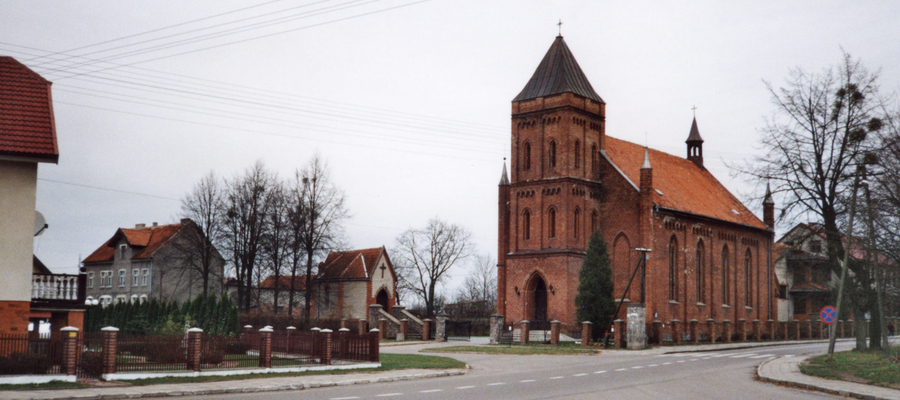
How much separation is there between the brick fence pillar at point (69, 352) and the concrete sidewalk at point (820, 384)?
59.1 feet

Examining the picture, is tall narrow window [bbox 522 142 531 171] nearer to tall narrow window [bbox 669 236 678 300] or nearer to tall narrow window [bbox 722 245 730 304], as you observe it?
tall narrow window [bbox 669 236 678 300]

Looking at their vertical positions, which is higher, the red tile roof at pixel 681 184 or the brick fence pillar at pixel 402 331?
the red tile roof at pixel 681 184

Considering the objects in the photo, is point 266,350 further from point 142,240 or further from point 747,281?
point 747,281

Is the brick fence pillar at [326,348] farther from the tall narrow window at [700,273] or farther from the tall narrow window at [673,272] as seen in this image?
the tall narrow window at [700,273]

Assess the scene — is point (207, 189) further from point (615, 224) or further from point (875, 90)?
point (875, 90)

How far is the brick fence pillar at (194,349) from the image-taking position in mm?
19875

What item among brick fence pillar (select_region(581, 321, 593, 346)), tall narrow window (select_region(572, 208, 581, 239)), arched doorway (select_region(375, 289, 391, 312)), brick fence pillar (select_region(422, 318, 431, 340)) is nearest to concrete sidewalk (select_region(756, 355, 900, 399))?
brick fence pillar (select_region(581, 321, 593, 346))

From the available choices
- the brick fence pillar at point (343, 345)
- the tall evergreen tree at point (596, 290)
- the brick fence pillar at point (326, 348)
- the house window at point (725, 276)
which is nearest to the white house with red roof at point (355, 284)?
the tall evergreen tree at point (596, 290)

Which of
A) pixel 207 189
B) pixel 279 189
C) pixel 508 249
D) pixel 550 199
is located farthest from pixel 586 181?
pixel 207 189

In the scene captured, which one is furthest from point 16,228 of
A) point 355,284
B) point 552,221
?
point 355,284

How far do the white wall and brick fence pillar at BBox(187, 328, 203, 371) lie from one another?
4.25 metres

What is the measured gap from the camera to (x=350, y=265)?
202ft

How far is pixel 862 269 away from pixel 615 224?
15345 millimetres

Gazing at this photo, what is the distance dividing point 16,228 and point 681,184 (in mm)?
43581
